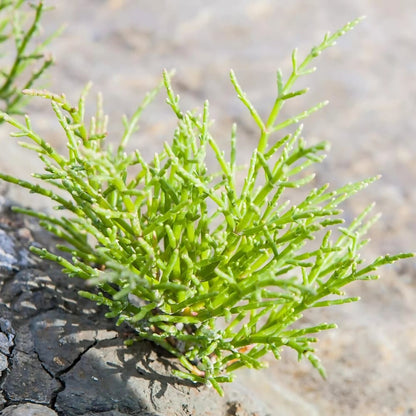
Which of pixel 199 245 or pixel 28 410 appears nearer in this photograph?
pixel 28 410

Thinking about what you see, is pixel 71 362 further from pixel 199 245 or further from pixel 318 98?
pixel 318 98

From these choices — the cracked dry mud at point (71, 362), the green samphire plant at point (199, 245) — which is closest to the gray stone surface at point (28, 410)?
the cracked dry mud at point (71, 362)

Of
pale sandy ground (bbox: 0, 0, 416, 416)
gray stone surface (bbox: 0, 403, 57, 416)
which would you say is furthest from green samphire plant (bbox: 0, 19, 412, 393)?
pale sandy ground (bbox: 0, 0, 416, 416)

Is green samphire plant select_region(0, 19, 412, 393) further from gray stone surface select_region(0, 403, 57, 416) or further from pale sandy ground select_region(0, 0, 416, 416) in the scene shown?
pale sandy ground select_region(0, 0, 416, 416)

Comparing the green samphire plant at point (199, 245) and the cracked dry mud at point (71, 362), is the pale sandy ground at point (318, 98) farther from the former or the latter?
the green samphire plant at point (199, 245)

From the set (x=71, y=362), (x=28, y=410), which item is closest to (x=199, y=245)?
(x=71, y=362)

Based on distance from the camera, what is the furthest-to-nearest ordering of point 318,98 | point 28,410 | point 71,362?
point 318,98, point 71,362, point 28,410

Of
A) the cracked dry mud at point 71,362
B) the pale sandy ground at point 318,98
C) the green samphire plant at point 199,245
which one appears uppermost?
the pale sandy ground at point 318,98

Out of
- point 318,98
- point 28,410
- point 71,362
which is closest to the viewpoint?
point 28,410
